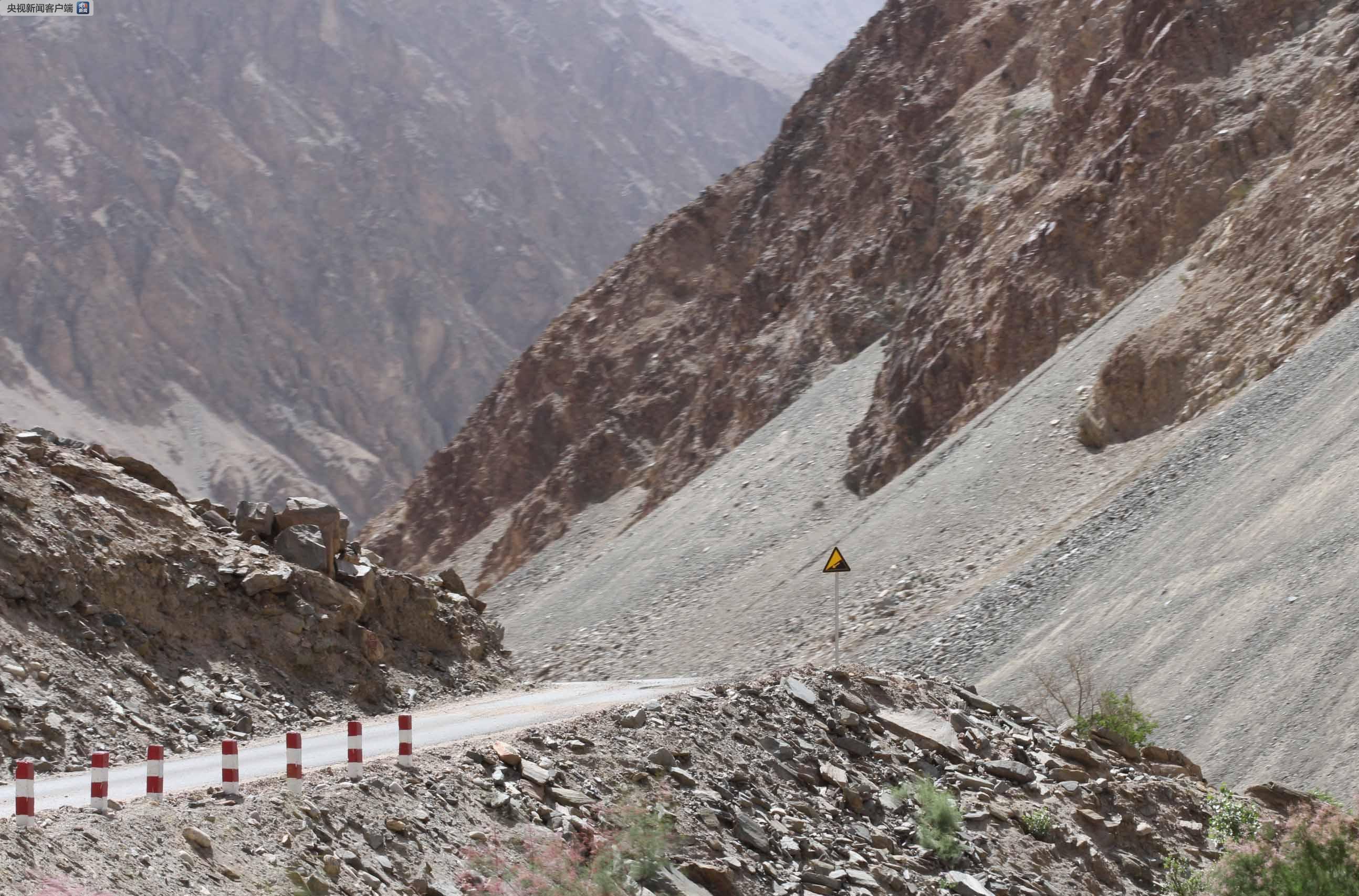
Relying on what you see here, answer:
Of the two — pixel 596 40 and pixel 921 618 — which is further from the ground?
pixel 596 40

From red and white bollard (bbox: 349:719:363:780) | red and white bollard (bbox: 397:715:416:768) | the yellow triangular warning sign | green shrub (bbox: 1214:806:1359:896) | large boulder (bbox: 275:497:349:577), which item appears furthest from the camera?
the yellow triangular warning sign

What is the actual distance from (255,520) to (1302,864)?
11.8m

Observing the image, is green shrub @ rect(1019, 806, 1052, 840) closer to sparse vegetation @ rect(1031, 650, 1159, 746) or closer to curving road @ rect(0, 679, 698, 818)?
curving road @ rect(0, 679, 698, 818)

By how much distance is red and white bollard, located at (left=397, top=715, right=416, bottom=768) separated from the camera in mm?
11898

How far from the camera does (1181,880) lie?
15.3 m

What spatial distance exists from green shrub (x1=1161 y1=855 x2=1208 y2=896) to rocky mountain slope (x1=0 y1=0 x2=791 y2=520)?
88.1 m

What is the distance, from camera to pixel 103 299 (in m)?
110

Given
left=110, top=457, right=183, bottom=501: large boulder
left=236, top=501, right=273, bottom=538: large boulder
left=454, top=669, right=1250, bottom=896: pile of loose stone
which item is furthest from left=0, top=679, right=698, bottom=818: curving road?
left=110, top=457, right=183, bottom=501: large boulder

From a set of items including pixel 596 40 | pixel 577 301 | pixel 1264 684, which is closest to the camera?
pixel 1264 684

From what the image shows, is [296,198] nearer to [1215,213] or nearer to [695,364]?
[695,364]

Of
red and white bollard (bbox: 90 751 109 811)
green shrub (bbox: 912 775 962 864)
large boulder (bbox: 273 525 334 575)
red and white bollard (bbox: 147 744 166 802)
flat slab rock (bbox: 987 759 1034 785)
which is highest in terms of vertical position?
large boulder (bbox: 273 525 334 575)

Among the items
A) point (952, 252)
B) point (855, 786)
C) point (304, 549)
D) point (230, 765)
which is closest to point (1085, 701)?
point (855, 786)

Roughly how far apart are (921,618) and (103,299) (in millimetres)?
89439

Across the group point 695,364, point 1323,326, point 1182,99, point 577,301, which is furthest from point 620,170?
point 1323,326
